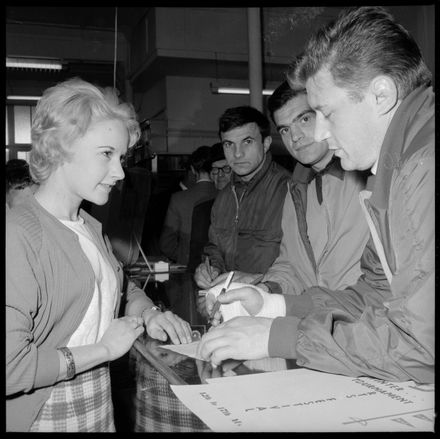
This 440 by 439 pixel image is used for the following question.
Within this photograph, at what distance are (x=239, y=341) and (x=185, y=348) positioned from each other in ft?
1.08

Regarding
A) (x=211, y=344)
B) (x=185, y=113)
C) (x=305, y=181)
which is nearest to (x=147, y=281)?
(x=305, y=181)

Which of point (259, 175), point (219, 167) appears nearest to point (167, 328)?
point (259, 175)

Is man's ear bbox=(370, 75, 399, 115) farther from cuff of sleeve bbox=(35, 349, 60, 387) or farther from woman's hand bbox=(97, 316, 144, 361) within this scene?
cuff of sleeve bbox=(35, 349, 60, 387)

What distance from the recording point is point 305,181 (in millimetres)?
2479

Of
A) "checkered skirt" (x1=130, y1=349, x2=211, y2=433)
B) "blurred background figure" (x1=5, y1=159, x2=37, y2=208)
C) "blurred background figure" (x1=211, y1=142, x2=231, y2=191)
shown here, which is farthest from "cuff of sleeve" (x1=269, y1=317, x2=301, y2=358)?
"blurred background figure" (x1=211, y1=142, x2=231, y2=191)

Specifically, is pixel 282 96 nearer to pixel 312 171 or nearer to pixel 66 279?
pixel 312 171

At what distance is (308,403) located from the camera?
0.96 meters

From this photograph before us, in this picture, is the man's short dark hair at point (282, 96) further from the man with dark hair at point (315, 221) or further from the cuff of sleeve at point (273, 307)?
the cuff of sleeve at point (273, 307)

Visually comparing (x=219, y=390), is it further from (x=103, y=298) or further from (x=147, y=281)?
(x=147, y=281)

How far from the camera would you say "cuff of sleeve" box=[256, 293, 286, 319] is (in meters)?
1.54

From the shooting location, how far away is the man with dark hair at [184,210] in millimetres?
4508

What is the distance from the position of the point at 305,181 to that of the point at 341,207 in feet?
0.92

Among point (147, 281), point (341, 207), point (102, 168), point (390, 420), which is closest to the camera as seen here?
point (390, 420)

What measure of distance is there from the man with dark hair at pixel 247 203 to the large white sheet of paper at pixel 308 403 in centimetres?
199
